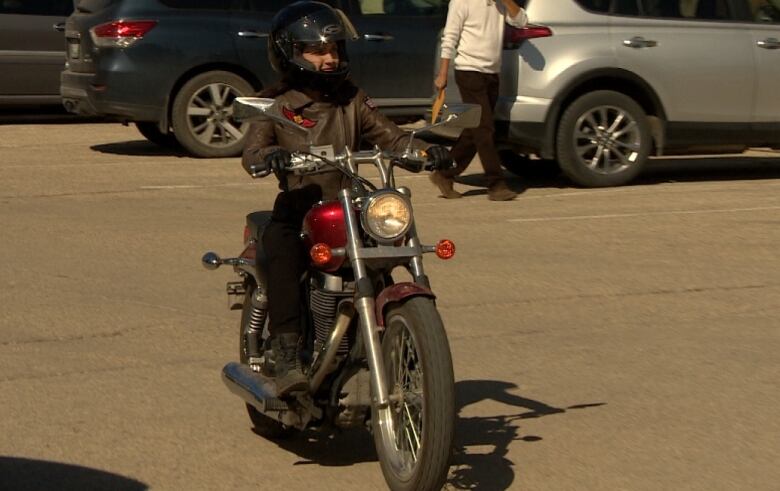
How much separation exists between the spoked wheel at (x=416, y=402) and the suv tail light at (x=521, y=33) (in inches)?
315

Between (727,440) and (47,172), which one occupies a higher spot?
(727,440)

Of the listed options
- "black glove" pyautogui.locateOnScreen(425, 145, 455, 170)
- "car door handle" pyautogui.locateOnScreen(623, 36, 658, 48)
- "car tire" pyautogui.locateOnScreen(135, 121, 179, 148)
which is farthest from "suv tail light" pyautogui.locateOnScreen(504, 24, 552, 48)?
"black glove" pyautogui.locateOnScreen(425, 145, 455, 170)

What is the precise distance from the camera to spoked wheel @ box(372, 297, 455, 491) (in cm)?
481

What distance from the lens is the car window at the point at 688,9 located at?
13461 mm

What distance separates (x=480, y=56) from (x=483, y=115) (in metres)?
0.44

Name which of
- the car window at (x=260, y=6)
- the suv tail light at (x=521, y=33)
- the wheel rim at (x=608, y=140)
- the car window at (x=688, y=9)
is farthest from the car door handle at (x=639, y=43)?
the car window at (x=260, y=6)

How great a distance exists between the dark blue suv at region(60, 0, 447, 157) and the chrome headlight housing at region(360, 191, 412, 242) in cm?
1009

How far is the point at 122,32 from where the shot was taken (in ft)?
49.5

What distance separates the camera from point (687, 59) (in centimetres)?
1341

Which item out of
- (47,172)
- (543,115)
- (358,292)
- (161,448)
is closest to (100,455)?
(161,448)

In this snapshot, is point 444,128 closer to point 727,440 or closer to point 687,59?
point 727,440

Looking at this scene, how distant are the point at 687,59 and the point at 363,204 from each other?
883 cm

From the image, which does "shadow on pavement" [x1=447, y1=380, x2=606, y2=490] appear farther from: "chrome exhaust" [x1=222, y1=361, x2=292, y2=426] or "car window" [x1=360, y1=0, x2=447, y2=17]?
"car window" [x1=360, y1=0, x2=447, y2=17]

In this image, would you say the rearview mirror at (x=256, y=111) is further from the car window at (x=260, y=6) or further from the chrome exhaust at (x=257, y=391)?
the car window at (x=260, y=6)
